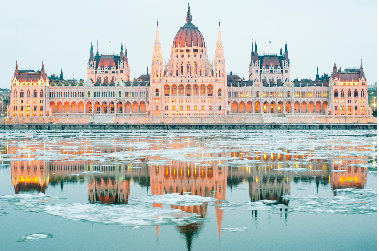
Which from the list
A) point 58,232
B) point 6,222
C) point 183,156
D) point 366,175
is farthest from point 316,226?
point 183,156

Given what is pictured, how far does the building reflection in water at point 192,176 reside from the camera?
15258 mm

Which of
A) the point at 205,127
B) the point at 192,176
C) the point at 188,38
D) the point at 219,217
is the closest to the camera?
the point at 219,217

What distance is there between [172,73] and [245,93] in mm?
23100

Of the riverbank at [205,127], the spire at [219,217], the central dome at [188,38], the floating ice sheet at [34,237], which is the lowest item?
the floating ice sheet at [34,237]

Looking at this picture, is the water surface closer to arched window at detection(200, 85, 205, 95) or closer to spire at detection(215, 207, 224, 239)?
spire at detection(215, 207, 224, 239)

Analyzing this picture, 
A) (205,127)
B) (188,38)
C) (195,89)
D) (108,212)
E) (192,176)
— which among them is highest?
(188,38)

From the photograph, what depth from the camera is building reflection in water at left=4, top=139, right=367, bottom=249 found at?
1526 centimetres

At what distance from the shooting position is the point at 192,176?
19297 millimetres

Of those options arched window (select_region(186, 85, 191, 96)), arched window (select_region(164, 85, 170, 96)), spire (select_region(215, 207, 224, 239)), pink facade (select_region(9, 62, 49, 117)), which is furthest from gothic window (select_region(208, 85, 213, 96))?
spire (select_region(215, 207, 224, 239))

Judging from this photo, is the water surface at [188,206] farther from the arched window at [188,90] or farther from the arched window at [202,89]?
the arched window at [202,89]

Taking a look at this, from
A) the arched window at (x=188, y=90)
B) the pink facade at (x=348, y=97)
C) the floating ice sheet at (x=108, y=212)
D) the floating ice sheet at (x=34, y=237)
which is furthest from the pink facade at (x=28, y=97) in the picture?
the floating ice sheet at (x=34, y=237)

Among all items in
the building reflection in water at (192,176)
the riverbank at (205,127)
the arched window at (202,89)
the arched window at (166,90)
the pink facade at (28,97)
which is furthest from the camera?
the pink facade at (28,97)

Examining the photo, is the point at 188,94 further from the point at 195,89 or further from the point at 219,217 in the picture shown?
the point at 219,217

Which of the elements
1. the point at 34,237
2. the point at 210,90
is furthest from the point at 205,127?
the point at 34,237
